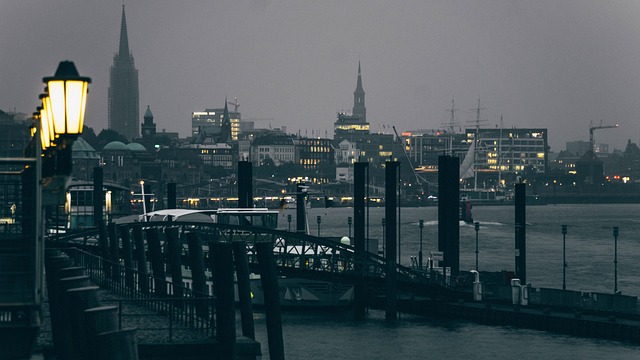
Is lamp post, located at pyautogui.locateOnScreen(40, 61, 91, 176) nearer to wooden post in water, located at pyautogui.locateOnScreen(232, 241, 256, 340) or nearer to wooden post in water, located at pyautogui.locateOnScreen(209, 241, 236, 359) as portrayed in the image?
wooden post in water, located at pyautogui.locateOnScreen(209, 241, 236, 359)

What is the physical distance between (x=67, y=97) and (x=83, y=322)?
2.65 m

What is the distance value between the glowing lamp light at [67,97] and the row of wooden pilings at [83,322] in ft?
7.03

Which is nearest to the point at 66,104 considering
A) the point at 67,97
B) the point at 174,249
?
the point at 67,97

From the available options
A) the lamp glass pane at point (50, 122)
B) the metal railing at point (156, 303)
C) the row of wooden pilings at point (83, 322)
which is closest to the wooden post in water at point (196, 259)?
the metal railing at point (156, 303)

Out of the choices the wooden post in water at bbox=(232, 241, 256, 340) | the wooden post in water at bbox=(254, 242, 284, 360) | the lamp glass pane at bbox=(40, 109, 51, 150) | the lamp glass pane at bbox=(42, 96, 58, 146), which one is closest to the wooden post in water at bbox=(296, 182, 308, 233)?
the wooden post in water at bbox=(254, 242, 284, 360)

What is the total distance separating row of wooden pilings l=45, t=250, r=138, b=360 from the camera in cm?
1062

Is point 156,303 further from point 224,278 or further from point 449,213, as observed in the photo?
point 449,213

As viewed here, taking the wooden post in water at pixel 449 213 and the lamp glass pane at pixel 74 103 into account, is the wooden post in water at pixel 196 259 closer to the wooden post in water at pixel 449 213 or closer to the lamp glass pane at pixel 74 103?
the wooden post in water at pixel 449 213

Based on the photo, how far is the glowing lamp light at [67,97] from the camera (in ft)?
30.3

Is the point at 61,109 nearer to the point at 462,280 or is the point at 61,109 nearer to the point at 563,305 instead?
the point at 563,305

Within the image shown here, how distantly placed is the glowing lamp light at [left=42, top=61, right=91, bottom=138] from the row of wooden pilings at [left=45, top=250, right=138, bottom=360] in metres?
2.14

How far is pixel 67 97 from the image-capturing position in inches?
366

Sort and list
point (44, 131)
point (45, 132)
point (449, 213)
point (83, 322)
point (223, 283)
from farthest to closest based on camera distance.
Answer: point (449, 213), point (223, 283), point (44, 131), point (45, 132), point (83, 322)

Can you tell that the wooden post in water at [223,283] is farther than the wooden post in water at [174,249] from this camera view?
No
